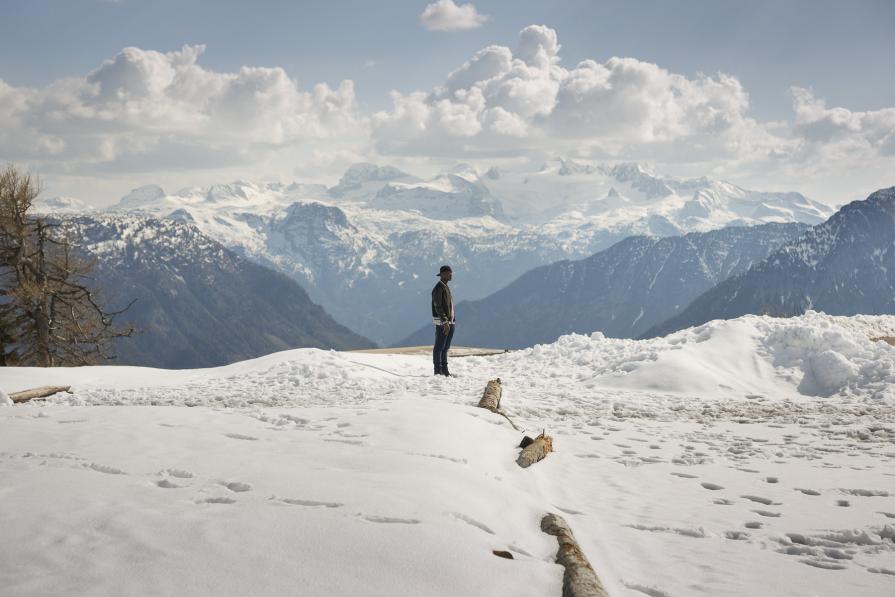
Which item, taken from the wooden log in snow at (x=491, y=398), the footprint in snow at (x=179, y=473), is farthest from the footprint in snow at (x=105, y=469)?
the wooden log in snow at (x=491, y=398)

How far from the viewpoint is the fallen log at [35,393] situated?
13.6 metres

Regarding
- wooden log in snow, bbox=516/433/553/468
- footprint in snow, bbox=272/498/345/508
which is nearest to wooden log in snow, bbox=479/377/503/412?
wooden log in snow, bbox=516/433/553/468

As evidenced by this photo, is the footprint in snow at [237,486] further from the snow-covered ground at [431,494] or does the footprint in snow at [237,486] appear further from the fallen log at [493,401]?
the fallen log at [493,401]

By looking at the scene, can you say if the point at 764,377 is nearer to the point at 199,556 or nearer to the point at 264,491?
the point at 264,491

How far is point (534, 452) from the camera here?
948 centimetres

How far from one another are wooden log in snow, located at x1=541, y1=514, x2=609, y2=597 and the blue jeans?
12.4 meters

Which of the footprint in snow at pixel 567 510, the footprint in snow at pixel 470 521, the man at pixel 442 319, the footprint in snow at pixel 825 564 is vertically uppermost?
the man at pixel 442 319

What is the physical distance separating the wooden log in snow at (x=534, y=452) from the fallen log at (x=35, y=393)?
11235 mm

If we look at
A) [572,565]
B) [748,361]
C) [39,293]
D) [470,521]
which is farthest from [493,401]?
[39,293]

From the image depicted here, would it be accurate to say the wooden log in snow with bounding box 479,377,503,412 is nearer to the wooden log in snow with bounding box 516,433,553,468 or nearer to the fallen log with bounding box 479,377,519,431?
the fallen log with bounding box 479,377,519,431

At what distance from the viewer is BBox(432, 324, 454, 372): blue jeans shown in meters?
18.9

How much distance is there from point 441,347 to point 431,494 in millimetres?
12745

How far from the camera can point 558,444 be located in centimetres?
1104

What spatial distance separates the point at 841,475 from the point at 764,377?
33.3 feet
